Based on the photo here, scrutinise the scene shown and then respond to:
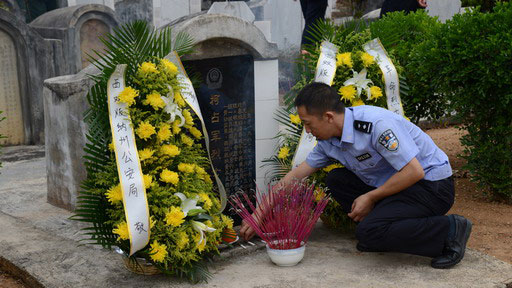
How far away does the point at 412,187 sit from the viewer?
331 cm

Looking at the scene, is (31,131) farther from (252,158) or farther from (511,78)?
(511,78)

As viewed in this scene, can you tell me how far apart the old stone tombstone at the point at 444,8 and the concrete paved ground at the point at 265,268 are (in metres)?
7.22

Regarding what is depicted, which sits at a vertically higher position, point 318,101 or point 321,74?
point 321,74

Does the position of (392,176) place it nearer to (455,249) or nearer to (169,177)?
(455,249)

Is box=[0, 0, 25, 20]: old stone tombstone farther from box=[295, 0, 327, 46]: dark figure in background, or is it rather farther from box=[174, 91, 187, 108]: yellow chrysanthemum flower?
box=[174, 91, 187, 108]: yellow chrysanthemum flower

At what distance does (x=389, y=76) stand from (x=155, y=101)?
1.61 meters

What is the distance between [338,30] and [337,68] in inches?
12.6

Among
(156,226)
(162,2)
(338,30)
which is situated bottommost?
(156,226)

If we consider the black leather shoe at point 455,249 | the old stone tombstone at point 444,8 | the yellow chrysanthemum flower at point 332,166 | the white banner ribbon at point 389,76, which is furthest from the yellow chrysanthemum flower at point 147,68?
the old stone tombstone at point 444,8

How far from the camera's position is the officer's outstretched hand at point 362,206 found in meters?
3.29

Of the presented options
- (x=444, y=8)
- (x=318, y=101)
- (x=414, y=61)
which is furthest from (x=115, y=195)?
(x=444, y=8)

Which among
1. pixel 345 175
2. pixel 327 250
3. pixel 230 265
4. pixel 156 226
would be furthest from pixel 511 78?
pixel 156 226

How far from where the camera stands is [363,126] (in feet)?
10.5

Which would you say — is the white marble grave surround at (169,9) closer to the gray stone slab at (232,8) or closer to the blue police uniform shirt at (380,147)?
the gray stone slab at (232,8)
